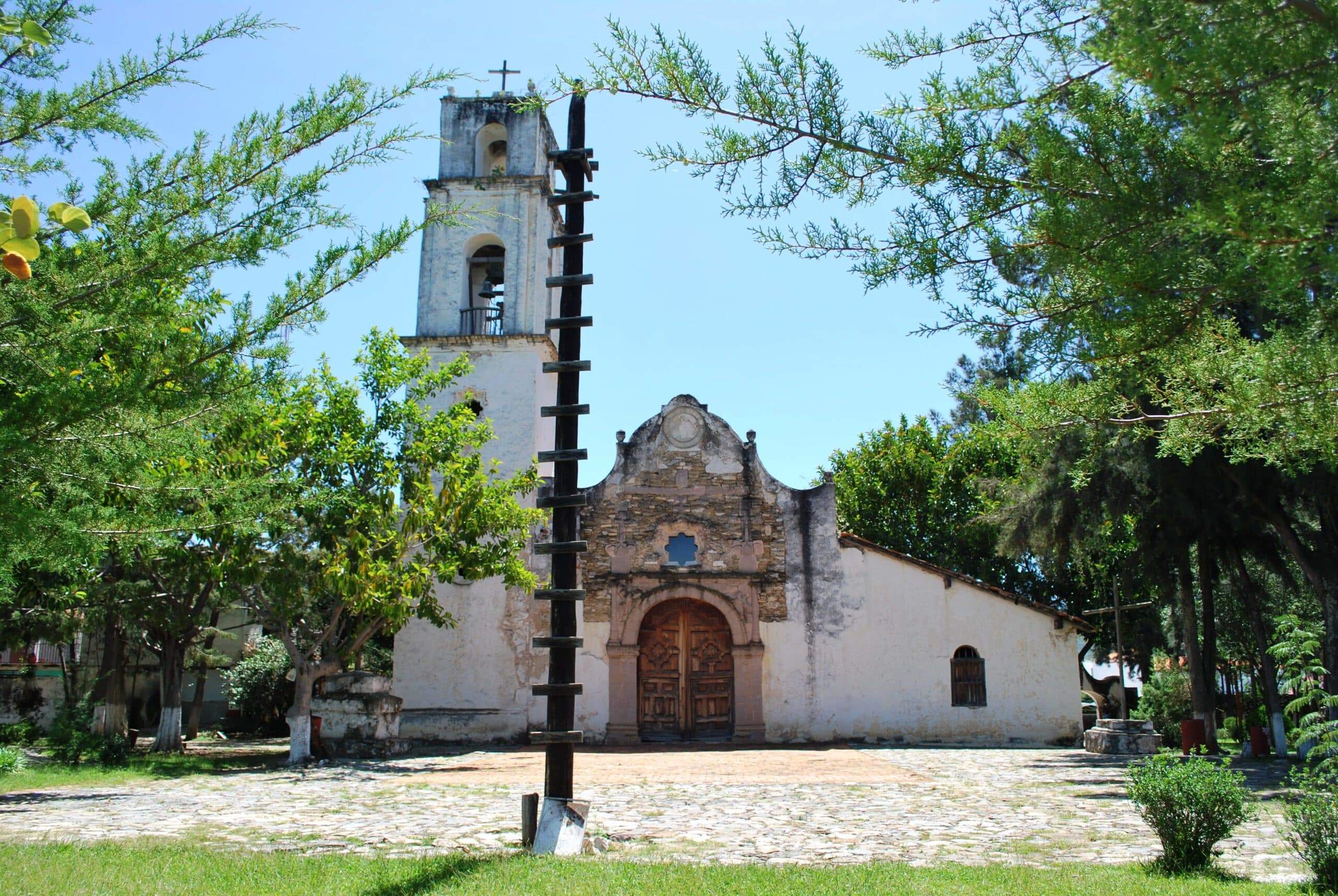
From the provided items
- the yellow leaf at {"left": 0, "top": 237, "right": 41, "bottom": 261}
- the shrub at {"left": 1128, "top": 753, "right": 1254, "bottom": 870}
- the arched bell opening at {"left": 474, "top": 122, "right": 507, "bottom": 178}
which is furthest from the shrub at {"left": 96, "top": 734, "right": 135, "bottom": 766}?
the yellow leaf at {"left": 0, "top": 237, "right": 41, "bottom": 261}

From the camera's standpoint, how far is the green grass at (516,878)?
5453 millimetres

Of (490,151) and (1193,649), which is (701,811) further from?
(490,151)

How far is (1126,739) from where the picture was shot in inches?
615

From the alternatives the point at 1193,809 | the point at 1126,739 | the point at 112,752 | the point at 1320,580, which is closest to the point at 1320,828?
the point at 1193,809

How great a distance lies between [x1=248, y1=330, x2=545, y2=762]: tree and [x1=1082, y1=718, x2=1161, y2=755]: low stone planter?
925cm

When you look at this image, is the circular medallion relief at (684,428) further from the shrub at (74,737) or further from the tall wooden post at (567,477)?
the tall wooden post at (567,477)

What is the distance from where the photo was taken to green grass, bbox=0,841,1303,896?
5453 mm

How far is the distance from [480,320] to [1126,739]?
1369 cm

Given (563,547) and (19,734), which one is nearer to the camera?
(563,547)

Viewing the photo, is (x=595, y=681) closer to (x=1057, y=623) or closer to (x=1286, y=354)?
(x=1057, y=623)

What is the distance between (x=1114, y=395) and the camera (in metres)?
5.02

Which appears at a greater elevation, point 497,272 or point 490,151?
point 490,151

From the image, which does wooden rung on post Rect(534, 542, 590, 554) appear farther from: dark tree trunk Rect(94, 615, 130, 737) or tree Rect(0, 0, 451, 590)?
dark tree trunk Rect(94, 615, 130, 737)

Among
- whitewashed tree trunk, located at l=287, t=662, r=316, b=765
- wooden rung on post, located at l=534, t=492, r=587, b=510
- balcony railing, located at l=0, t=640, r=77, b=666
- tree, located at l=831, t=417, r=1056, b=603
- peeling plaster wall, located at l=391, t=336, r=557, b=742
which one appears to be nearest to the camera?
wooden rung on post, located at l=534, t=492, r=587, b=510
